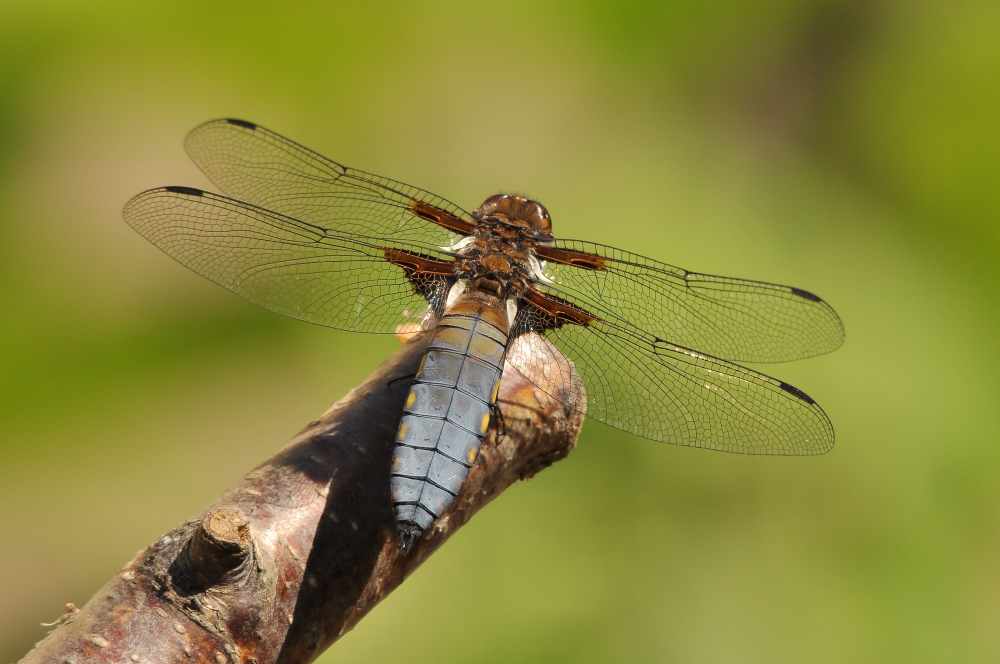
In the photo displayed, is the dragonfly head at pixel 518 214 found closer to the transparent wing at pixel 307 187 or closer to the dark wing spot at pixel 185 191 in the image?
the transparent wing at pixel 307 187

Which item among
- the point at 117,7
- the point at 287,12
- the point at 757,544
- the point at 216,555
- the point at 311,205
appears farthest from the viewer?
the point at 287,12

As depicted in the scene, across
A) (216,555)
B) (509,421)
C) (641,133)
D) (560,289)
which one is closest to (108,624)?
(216,555)

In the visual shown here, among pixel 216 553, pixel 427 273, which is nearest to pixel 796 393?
pixel 427 273

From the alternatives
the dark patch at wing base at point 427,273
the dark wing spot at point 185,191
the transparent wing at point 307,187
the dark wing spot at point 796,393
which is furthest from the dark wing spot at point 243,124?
the dark wing spot at point 796,393

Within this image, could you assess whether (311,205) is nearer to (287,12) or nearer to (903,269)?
(287,12)

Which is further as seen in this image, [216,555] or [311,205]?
[311,205]

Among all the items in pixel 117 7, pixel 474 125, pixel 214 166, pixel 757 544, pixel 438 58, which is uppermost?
pixel 438 58

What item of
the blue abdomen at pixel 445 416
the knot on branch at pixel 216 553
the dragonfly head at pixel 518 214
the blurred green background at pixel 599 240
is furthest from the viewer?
the blurred green background at pixel 599 240
